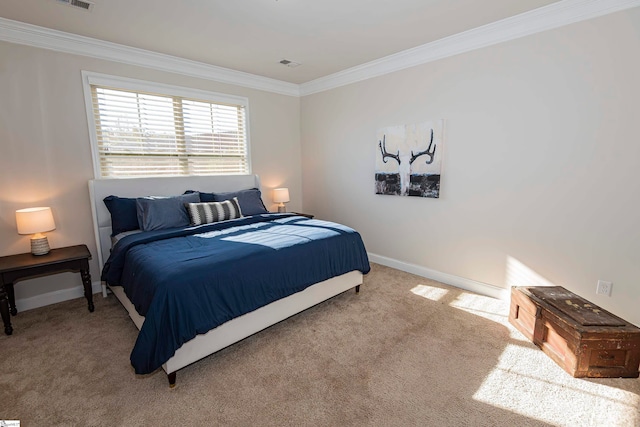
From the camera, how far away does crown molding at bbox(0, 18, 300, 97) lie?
109 inches

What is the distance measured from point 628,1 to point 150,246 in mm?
4136

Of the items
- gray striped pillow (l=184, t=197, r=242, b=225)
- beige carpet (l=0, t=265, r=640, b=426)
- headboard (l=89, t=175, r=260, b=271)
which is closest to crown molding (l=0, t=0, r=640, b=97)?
headboard (l=89, t=175, r=260, b=271)

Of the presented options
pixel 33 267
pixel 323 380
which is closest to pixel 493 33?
pixel 323 380

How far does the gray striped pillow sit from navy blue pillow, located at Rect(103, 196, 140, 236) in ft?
1.73

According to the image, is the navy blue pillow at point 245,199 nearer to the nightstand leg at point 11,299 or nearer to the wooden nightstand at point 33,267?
the wooden nightstand at point 33,267

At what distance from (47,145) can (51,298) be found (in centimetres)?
155

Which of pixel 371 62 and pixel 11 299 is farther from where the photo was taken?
pixel 371 62

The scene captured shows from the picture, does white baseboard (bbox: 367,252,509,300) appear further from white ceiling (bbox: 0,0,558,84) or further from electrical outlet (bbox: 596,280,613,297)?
white ceiling (bbox: 0,0,558,84)

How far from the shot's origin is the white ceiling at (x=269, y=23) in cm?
244

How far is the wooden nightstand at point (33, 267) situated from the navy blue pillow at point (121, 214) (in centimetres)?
36

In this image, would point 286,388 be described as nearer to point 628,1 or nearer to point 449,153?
point 449,153

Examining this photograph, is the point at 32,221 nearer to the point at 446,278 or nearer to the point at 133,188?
the point at 133,188

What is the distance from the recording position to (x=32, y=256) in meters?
→ 2.84

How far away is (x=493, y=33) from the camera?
9.38 ft
